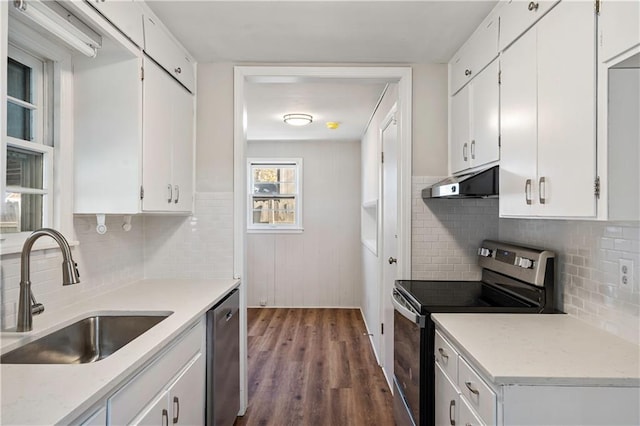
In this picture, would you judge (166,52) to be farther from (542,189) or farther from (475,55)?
(542,189)

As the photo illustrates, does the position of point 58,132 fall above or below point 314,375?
above

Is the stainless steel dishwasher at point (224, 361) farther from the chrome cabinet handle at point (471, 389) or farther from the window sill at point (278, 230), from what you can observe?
the window sill at point (278, 230)

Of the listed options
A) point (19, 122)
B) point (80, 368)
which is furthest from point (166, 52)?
point (80, 368)

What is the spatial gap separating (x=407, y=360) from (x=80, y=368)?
1.52 meters

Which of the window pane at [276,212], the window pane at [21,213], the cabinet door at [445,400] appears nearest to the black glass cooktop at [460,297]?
the cabinet door at [445,400]

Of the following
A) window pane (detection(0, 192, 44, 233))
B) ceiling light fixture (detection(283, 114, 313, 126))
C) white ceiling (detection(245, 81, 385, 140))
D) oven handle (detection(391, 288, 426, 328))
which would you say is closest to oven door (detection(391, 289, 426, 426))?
oven handle (detection(391, 288, 426, 328))

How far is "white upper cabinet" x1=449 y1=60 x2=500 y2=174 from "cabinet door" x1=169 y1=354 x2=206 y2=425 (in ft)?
5.70

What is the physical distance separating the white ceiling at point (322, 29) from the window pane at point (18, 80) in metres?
0.64

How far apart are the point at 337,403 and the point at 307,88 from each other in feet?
8.02

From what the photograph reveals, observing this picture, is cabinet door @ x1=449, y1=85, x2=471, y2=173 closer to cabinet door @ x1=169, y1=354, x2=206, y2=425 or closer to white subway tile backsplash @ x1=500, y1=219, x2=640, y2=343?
white subway tile backsplash @ x1=500, y1=219, x2=640, y2=343

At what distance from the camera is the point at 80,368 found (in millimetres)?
1124

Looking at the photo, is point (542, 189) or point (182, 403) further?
point (182, 403)

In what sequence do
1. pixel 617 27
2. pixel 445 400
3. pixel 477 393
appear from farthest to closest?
pixel 445 400
pixel 477 393
pixel 617 27

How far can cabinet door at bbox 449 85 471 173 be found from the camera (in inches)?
88.0
